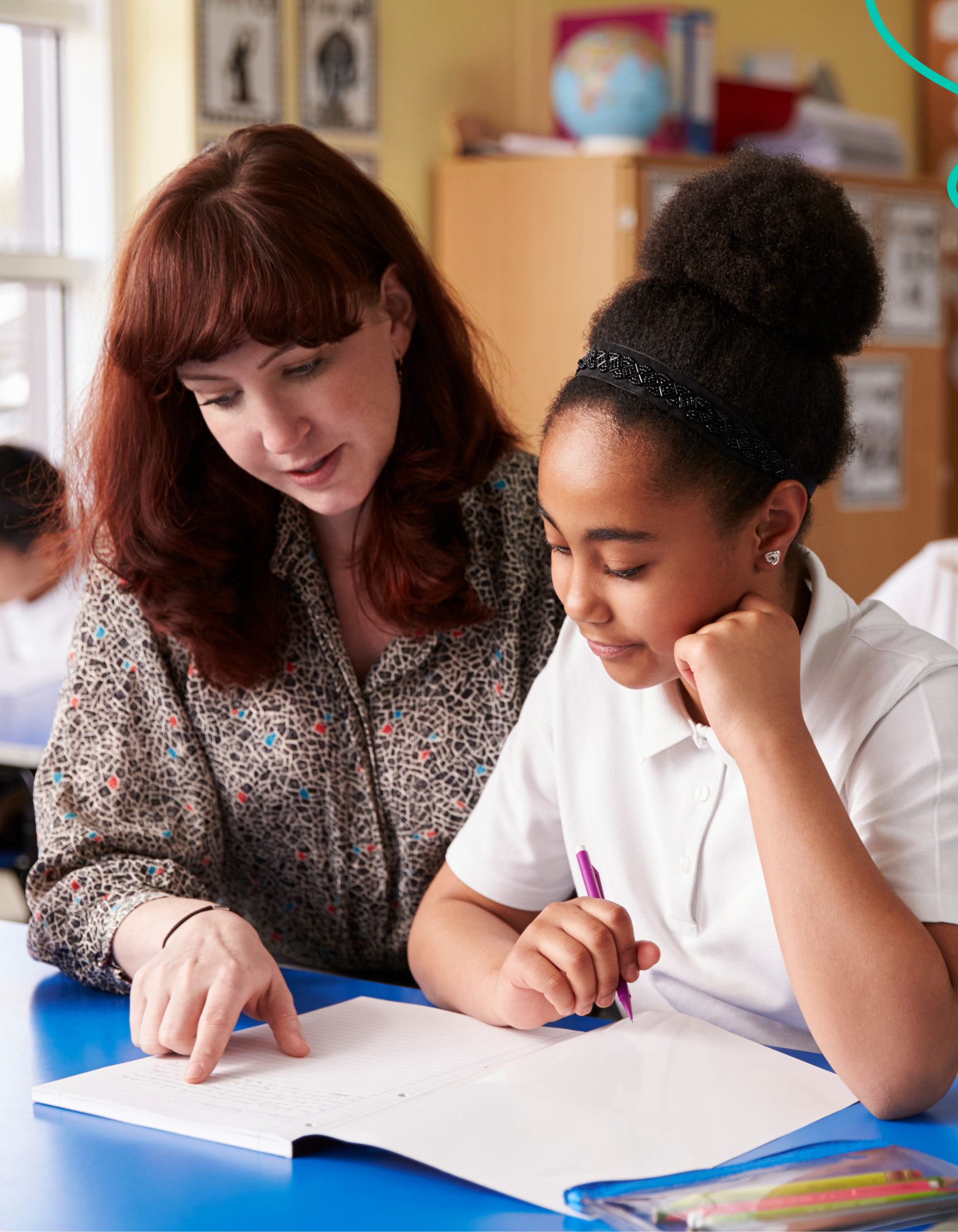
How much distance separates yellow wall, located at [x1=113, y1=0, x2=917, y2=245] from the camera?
10.7 feet

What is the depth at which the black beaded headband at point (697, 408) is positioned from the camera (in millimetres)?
1001

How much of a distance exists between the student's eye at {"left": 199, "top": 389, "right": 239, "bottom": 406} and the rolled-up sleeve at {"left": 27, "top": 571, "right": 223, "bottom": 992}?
0.24 m

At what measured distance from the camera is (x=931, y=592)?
8.99 ft

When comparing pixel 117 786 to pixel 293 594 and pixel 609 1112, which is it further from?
pixel 609 1112

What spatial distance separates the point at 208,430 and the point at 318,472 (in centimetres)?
17

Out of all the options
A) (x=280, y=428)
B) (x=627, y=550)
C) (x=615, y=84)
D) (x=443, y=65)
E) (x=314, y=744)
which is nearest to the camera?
(x=627, y=550)

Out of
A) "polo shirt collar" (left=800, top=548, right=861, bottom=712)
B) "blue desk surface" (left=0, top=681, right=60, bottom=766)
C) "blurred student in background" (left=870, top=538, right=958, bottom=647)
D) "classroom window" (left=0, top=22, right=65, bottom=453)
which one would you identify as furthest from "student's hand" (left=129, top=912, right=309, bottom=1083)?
"classroom window" (left=0, top=22, right=65, bottom=453)

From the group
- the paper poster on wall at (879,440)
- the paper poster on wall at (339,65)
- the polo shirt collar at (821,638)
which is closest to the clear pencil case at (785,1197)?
the polo shirt collar at (821,638)

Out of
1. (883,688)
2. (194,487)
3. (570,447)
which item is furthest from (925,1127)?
(194,487)

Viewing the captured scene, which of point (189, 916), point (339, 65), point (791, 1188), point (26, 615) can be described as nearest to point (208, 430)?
point (189, 916)

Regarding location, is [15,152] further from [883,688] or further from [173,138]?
[883,688]

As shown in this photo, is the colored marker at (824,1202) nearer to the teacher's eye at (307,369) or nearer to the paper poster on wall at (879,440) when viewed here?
the teacher's eye at (307,369)

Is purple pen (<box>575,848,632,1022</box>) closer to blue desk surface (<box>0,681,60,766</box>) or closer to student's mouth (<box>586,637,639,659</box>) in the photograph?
student's mouth (<box>586,637,639,659</box>)

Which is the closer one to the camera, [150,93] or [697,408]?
[697,408]
